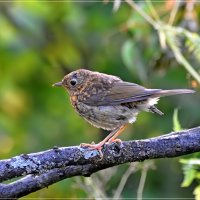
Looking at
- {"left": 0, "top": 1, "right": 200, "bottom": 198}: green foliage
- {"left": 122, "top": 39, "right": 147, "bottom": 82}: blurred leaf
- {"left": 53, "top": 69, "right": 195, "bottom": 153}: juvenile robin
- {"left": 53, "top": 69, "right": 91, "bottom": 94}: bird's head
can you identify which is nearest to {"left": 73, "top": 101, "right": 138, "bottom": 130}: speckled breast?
{"left": 53, "top": 69, "right": 195, "bottom": 153}: juvenile robin

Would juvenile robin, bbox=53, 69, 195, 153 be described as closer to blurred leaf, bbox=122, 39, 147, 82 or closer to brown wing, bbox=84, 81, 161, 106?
brown wing, bbox=84, 81, 161, 106

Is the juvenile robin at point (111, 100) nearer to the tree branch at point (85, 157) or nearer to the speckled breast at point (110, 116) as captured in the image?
the speckled breast at point (110, 116)

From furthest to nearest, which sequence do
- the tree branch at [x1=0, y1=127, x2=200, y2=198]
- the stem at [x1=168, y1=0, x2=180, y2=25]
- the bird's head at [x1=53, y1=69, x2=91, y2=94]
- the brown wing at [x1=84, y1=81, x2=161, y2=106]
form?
the stem at [x1=168, y1=0, x2=180, y2=25] → the bird's head at [x1=53, y1=69, x2=91, y2=94] → the brown wing at [x1=84, y1=81, x2=161, y2=106] → the tree branch at [x1=0, y1=127, x2=200, y2=198]

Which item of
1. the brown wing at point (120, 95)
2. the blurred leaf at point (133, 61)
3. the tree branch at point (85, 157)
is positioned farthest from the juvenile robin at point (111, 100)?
the tree branch at point (85, 157)

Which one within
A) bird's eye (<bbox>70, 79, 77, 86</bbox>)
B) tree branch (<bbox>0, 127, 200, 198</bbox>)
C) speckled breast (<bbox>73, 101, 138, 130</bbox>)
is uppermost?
bird's eye (<bbox>70, 79, 77, 86</bbox>)

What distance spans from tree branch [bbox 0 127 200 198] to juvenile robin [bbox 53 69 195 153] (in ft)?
2.29

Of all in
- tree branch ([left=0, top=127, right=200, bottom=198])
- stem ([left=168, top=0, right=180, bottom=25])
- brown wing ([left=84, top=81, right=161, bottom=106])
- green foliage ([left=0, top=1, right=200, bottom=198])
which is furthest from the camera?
green foliage ([left=0, top=1, right=200, bottom=198])

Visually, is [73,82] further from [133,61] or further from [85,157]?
[85,157]

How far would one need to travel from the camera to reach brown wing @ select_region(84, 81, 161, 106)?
521 centimetres

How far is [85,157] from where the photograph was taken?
4.14 meters

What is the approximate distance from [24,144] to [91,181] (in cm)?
305

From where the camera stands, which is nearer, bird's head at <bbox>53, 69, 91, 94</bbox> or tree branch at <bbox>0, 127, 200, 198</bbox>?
tree branch at <bbox>0, 127, 200, 198</bbox>

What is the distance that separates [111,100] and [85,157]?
136 cm

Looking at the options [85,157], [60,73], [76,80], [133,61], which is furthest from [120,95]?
[60,73]
